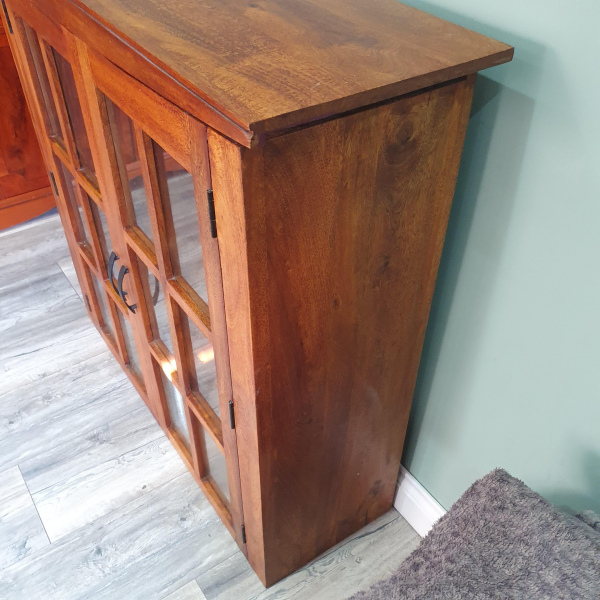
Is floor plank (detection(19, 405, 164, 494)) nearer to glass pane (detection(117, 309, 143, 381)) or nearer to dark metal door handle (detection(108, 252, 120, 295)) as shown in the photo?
glass pane (detection(117, 309, 143, 381))

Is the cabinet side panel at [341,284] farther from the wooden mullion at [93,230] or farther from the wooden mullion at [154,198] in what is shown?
the wooden mullion at [93,230]

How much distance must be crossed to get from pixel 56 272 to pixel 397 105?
164cm

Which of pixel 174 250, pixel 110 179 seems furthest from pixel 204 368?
pixel 110 179

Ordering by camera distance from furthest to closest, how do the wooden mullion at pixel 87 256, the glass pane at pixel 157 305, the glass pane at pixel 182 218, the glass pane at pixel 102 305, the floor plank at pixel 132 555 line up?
the glass pane at pixel 102 305
the wooden mullion at pixel 87 256
the floor plank at pixel 132 555
the glass pane at pixel 157 305
the glass pane at pixel 182 218

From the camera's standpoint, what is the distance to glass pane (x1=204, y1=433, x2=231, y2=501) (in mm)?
1196

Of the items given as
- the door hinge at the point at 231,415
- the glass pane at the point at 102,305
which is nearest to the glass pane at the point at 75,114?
the glass pane at the point at 102,305

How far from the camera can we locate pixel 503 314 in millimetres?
888

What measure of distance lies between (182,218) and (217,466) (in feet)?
2.03

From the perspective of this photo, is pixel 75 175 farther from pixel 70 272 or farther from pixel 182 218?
pixel 70 272

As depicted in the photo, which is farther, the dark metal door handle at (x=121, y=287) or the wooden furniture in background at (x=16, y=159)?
the wooden furniture in background at (x=16, y=159)

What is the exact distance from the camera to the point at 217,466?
1.25 m

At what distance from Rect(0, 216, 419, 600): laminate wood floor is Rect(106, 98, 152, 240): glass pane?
27.0 inches

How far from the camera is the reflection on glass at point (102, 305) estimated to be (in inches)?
62.8

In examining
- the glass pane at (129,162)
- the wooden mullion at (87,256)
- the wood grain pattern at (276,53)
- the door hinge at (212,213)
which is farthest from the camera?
the wooden mullion at (87,256)
